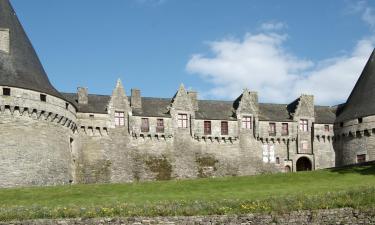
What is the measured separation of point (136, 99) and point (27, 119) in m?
12.9

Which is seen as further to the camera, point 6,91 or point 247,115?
point 247,115

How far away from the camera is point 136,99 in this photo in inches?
2110

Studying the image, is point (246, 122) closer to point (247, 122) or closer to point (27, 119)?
point (247, 122)

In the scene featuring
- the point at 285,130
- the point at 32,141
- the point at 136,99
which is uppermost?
the point at 136,99

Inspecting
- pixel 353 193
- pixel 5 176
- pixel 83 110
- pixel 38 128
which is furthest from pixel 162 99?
pixel 353 193

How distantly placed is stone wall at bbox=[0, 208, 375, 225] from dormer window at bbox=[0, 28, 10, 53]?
835 inches

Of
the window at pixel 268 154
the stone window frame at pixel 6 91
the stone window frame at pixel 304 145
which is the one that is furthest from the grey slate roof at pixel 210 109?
the stone window frame at pixel 6 91

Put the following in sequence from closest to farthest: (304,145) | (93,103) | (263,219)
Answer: (263,219), (93,103), (304,145)

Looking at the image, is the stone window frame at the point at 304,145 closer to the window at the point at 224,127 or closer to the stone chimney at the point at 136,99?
the window at the point at 224,127

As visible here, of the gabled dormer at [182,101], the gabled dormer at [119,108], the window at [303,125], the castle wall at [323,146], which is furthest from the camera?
the window at [303,125]

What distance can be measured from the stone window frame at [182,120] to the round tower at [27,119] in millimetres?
10025

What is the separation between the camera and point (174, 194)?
33125mm

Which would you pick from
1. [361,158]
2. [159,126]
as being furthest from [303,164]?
[159,126]

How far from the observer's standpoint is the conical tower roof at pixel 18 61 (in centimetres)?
4291
